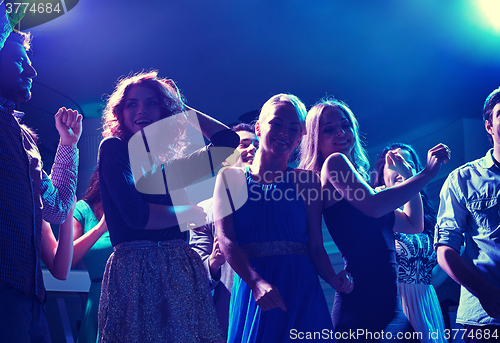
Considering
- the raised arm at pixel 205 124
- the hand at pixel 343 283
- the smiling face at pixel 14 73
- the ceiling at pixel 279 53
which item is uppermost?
the ceiling at pixel 279 53

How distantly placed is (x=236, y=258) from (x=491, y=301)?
847 millimetres

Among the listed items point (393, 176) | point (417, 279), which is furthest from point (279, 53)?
point (417, 279)

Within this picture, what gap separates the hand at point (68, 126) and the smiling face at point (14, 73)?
142mm

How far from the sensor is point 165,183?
1.40 metres

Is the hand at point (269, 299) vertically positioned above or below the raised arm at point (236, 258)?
below

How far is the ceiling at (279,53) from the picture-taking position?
416cm

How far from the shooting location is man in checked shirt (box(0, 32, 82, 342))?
1019 millimetres

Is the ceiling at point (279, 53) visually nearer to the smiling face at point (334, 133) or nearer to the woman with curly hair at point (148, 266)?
the smiling face at point (334, 133)

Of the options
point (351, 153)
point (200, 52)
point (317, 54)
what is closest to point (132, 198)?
point (351, 153)

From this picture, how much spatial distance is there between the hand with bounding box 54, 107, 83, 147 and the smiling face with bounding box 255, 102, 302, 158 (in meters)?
0.71

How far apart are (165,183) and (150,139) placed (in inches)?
7.3

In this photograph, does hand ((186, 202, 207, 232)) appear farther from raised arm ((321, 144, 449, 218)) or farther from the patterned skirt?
raised arm ((321, 144, 449, 218))

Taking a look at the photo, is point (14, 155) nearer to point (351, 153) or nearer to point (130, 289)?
point (130, 289)

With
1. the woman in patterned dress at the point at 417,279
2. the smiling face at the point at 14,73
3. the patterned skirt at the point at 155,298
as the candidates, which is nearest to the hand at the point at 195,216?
the patterned skirt at the point at 155,298
